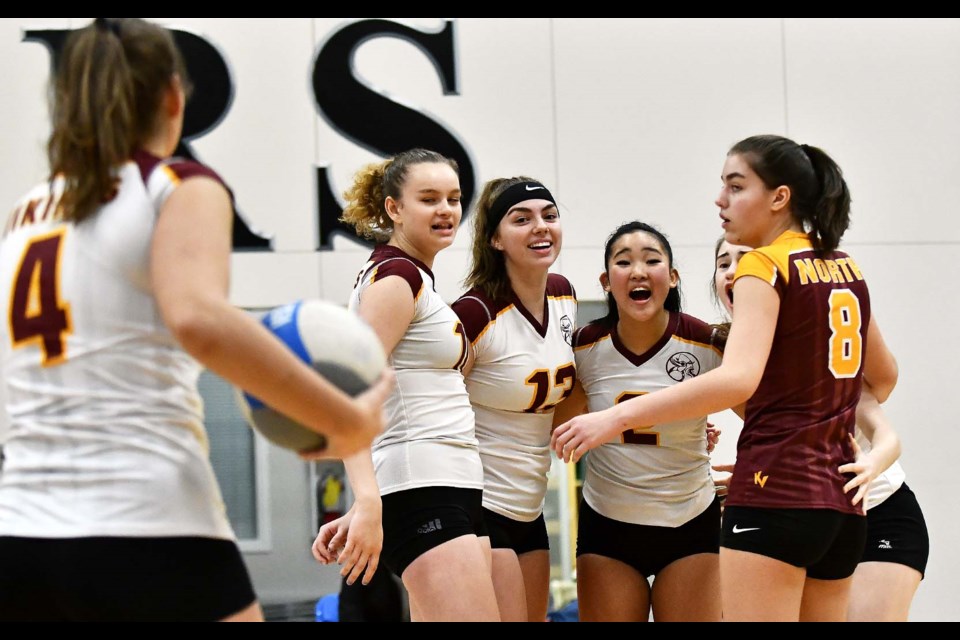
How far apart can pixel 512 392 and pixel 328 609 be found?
10.7ft

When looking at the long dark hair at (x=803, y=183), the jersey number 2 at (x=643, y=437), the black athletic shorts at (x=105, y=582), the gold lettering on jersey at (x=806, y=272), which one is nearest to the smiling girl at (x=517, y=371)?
the jersey number 2 at (x=643, y=437)

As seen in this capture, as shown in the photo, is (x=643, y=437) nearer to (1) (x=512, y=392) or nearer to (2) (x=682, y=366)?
(2) (x=682, y=366)

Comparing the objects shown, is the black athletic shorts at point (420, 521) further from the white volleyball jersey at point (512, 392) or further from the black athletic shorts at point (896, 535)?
the black athletic shorts at point (896, 535)

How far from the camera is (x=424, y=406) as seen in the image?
309 cm

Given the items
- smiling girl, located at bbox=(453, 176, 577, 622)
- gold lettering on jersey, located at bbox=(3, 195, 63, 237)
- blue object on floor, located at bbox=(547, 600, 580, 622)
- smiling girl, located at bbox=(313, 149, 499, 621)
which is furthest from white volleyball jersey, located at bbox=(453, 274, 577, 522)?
blue object on floor, located at bbox=(547, 600, 580, 622)

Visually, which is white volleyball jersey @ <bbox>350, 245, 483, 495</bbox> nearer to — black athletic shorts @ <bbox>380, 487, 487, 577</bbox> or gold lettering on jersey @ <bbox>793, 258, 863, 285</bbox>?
black athletic shorts @ <bbox>380, 487, 487, 577</bbox>

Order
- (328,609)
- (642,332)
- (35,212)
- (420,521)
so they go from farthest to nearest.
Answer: (328,609) → (642,332) → (420,521) → (35,212)

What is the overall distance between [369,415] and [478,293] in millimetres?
1862

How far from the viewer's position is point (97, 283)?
163 cm

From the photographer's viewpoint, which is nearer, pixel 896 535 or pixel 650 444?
pixel 896 535

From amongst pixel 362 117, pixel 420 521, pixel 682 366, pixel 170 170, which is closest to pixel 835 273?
pixel 682 366

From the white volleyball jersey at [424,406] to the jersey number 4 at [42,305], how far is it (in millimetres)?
1415
